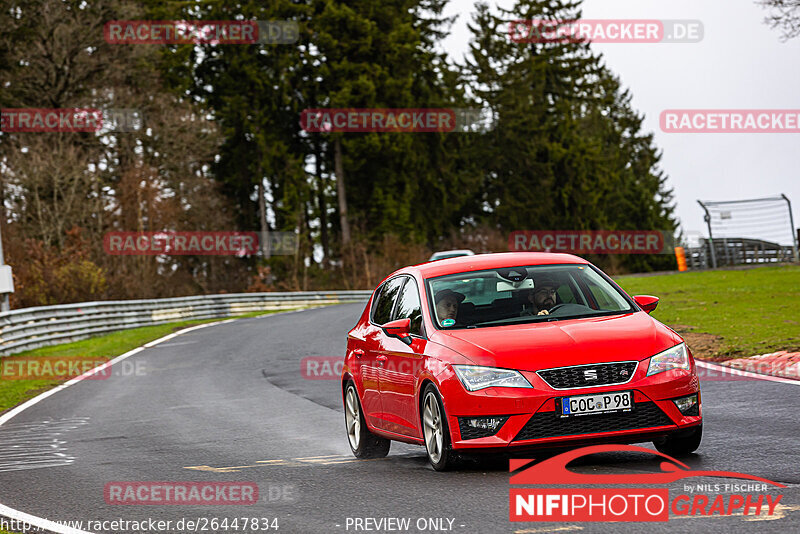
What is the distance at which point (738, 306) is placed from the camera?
22703mm

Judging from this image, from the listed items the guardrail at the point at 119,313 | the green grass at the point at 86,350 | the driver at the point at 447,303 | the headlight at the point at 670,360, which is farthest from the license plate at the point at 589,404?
the guardrail at the point at 119,313

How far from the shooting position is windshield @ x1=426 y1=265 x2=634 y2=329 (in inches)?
343

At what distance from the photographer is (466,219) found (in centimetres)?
7931

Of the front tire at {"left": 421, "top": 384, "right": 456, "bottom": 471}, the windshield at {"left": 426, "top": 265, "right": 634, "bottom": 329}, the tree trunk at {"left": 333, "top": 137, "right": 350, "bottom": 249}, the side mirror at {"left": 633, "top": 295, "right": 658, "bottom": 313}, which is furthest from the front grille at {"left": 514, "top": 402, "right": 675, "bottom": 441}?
the tree trunk at {"left": 333, "top": 137, "right": 350, "bottom": 249}

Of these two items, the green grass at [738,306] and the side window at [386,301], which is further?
the green grass at [738,306]

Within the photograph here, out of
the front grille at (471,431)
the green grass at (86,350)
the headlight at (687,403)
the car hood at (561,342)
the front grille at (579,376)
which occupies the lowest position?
the green grass at (86,350)

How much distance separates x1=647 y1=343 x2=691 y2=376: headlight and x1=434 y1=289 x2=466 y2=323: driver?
1.65 m

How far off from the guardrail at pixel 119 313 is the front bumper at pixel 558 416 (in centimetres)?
2067

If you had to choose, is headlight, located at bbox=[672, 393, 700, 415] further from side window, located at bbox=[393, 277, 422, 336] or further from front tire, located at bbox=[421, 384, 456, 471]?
side window, located at bbox=[393, 277, 422, 336]

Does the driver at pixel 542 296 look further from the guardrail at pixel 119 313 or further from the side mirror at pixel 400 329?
the guardrail at pixel 119 313

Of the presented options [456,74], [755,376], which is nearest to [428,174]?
[456,74]

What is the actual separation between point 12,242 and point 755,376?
32895 mm

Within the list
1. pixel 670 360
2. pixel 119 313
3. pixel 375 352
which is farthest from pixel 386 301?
pixel 119 313

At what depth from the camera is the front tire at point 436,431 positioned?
316 inches
